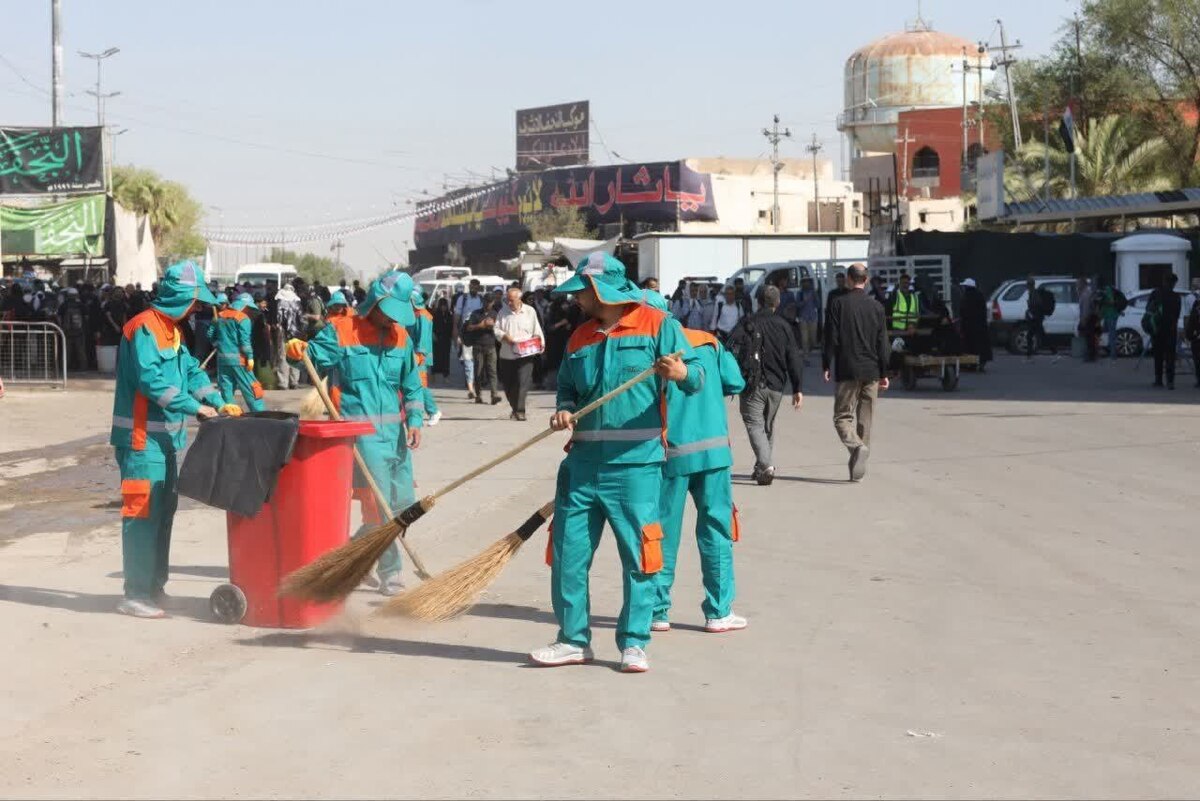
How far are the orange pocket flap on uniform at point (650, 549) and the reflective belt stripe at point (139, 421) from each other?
291cm

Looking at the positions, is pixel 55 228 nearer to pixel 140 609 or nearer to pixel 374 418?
pixel 374 418

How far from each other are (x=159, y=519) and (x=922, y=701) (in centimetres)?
403

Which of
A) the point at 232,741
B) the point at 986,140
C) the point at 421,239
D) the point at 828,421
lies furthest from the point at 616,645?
the point at 421,239

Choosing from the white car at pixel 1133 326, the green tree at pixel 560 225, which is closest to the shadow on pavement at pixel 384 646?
the white car at pixel 1133 326

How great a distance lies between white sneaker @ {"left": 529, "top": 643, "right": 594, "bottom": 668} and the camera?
23.9 ft

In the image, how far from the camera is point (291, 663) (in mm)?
7523

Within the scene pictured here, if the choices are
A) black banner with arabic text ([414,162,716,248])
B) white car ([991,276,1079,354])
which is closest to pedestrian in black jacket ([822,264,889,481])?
white car ([991,276,1079,354])

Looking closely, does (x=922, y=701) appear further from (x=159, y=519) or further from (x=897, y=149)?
(x=897, y=149)

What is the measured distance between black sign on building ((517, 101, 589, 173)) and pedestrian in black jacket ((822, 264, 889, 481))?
9257 centimetres

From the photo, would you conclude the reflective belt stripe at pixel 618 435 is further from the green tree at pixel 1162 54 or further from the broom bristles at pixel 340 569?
the green tree at pixel 1162 54

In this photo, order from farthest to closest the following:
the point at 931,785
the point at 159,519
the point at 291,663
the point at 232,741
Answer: the point at 159,519, the point at 291,663, the point at 232,741, the point at 931,785

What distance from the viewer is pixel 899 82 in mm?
89188

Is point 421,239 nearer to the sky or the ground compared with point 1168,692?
nearer to the sky

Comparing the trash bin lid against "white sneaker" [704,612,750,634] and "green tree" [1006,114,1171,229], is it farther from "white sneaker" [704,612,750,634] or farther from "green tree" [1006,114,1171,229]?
"green tree" [1006,114,1171,229]
